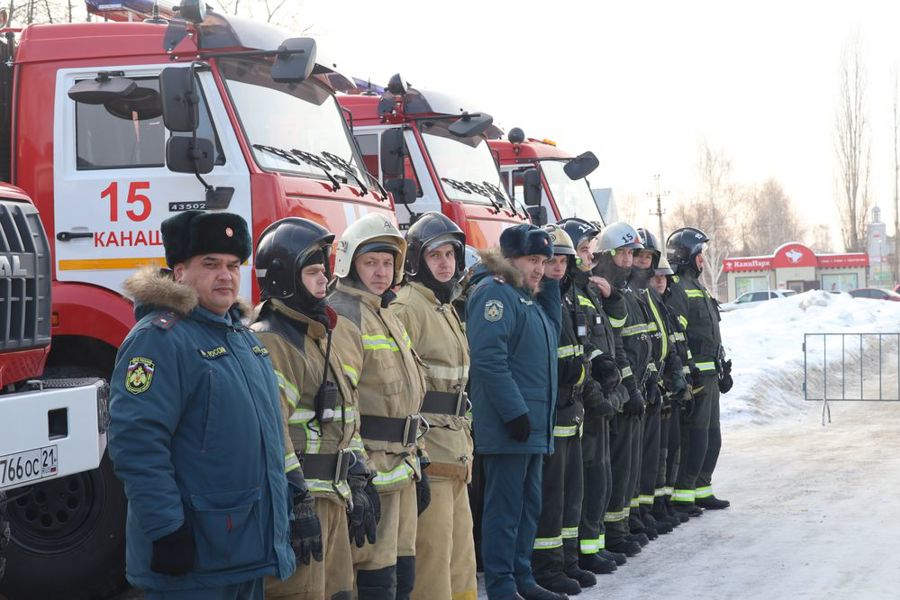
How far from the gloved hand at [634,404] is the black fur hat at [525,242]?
5.91 ft

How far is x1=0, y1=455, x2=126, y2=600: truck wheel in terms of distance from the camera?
6670 mm

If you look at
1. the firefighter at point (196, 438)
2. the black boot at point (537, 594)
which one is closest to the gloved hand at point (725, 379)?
the black boot at point (537, 594)

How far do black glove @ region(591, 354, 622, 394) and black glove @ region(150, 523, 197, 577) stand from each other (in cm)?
463

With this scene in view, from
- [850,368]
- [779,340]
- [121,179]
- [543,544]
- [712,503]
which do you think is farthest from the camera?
[779,340]

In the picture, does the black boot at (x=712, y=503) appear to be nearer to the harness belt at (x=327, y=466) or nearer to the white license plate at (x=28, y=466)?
the harness belt at (x=327, y=466)

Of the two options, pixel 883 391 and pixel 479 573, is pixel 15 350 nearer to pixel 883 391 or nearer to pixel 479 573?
pixel 479 573

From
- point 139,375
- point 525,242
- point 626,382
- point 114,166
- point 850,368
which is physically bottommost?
point 850,368

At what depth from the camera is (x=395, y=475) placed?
5301 millimetres

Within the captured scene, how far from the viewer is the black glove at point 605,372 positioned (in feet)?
26.2

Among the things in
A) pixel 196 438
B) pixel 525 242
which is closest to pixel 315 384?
pixel 196 438

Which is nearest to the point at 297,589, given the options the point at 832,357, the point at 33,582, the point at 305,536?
the point at 305,536

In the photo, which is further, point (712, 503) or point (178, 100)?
point (712, 503)

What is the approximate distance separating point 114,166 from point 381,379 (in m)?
2.85

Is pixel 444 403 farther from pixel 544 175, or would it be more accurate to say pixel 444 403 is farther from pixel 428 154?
pixel 544 175
